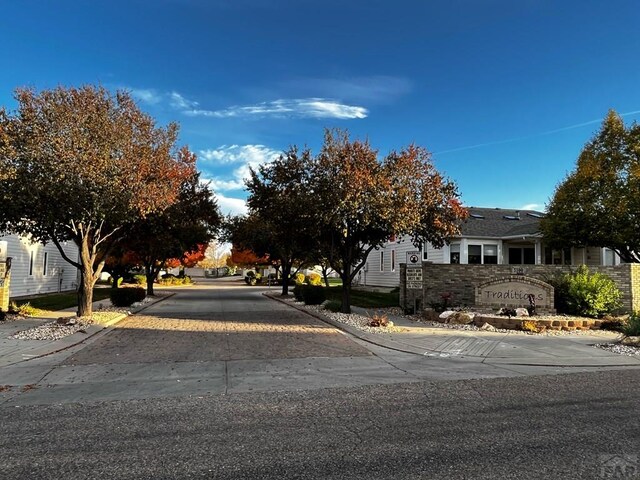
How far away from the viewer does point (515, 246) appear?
28234mm

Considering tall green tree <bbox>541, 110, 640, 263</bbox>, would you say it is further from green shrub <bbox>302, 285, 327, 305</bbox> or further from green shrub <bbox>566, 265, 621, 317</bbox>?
green shrub <bbox>302, 285, 327, 305</bbox>

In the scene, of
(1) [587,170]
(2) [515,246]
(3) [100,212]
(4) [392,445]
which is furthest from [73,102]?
(2) [515,246]

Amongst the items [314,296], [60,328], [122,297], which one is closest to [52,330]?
[60,328]

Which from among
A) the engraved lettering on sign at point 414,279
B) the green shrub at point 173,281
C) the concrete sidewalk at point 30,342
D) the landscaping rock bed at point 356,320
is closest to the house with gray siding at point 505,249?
the engraved lettering on sign at point 414,279

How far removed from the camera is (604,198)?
22344mm

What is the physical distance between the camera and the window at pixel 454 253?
27.0 meters

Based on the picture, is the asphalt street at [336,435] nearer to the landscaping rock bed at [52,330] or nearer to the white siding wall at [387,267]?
the landscaping rock bed at [52,330]

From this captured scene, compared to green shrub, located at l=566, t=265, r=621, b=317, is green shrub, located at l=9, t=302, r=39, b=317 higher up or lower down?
lower down

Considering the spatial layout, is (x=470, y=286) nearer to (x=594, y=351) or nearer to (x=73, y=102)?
(x=594, y=351)

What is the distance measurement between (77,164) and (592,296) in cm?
1447

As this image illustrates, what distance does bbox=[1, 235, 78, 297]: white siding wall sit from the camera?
24.3 m

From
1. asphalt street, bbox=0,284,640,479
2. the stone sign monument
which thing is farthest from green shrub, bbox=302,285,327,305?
asphalt street, bbox=0,284,640,479

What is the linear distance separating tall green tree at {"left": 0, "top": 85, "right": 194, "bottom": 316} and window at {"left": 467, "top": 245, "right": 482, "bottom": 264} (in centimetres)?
1793

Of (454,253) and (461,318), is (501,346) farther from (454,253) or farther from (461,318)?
(454,253)
